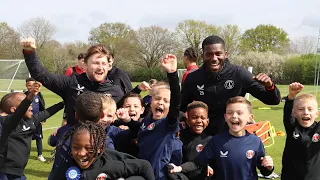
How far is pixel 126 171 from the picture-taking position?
2.78 meters

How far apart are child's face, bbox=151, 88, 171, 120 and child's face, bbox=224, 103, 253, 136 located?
23.9 inches

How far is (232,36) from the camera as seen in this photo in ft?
195

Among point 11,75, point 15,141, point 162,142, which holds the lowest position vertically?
point 11,75

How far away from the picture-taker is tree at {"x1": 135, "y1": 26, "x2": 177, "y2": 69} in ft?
180

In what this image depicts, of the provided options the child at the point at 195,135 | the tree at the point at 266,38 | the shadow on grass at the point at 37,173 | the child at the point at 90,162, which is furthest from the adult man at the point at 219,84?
the tree at the point at 266,38

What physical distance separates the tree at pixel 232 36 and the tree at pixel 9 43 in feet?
98.5

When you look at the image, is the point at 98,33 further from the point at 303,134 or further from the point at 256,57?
the point at 303,134

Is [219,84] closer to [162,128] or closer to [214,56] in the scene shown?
[214,56]

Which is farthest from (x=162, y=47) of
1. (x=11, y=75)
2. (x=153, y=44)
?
(x=11, y=75)

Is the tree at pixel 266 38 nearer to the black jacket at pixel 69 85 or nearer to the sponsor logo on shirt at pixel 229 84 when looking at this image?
the sponsor logo on shirt at pixel 229 84

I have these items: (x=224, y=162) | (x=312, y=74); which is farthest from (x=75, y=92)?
(x=312, y=74)

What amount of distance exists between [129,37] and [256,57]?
63.1ft

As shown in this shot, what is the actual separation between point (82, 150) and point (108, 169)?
0.76ft

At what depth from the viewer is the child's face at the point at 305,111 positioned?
4.06 meters
